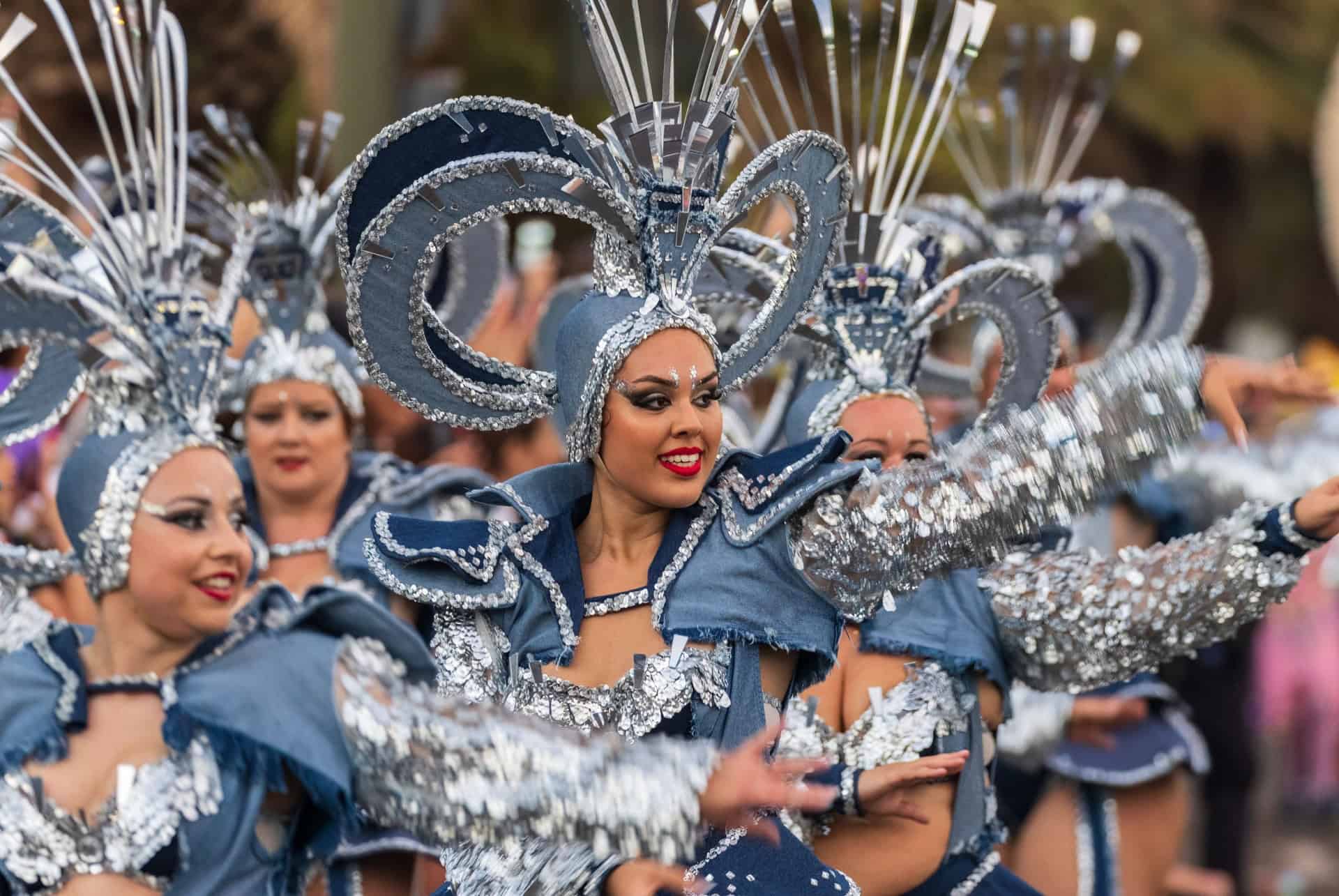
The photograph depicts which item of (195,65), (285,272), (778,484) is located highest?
(195,65)

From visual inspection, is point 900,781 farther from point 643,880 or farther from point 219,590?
point 219,590

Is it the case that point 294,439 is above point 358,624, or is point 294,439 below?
above

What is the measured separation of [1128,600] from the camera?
4312 millimetres

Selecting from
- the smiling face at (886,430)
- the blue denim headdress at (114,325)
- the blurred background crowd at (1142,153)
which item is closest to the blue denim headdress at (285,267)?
the blurred background crowd at (1142,153)

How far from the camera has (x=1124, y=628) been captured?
432 cm

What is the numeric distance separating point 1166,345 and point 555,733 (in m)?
1.24

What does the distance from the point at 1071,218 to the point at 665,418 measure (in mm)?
3783

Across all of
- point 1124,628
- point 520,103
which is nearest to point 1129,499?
point 1124,628

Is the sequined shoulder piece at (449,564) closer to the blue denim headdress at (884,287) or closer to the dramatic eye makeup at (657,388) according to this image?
the dramatic eye makeup at (657,388)

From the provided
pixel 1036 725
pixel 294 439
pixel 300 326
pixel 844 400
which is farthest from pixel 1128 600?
pixel 300 326

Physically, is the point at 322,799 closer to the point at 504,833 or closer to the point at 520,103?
the point at 504,833

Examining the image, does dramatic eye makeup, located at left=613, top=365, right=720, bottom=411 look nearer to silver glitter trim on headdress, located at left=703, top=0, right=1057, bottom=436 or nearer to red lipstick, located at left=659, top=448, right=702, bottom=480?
red lipstick, located at left=659, top=448, right=702, bottom=480

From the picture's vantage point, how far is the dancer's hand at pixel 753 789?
10.1 feet

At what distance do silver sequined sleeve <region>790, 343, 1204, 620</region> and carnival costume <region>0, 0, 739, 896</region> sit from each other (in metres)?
0.72
